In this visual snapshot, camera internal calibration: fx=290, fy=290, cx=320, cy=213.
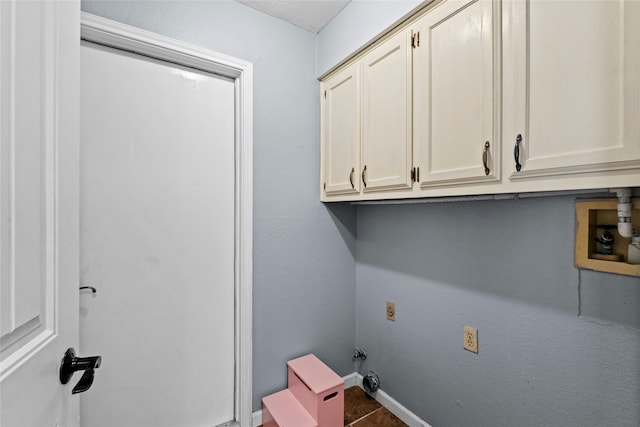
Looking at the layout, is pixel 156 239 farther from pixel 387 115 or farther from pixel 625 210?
pixel 625 210

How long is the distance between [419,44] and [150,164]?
138 centimetres

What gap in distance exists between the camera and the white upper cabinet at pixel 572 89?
743 millimetres

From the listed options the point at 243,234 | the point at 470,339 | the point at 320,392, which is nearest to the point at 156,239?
the point at 243,234

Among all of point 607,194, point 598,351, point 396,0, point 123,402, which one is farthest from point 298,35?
point 123,402

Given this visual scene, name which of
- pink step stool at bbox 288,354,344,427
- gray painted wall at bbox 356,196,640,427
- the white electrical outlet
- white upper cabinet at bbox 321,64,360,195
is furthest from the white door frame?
Result: the white electrical outlet

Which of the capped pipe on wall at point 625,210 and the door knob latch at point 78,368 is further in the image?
the capped pipe on wall at point 625,210

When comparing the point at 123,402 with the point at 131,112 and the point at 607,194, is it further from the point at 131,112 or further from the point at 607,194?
Result: the point at 607,194

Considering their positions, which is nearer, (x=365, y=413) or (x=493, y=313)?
(x=493, y=313)

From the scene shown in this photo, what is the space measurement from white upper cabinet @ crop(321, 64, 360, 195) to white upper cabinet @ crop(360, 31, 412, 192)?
0.21 feet

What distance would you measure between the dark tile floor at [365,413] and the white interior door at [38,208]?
4.74ft

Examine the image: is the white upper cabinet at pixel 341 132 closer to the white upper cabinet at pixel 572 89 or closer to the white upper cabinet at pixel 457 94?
the white upper cabinet at pixel 457 94

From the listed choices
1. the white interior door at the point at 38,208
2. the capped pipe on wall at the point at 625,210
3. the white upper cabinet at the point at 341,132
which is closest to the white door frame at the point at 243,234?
the white upper cabinet at the point at 341,132

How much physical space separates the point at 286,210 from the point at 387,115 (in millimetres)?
808

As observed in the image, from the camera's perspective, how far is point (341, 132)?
69.6 inches
